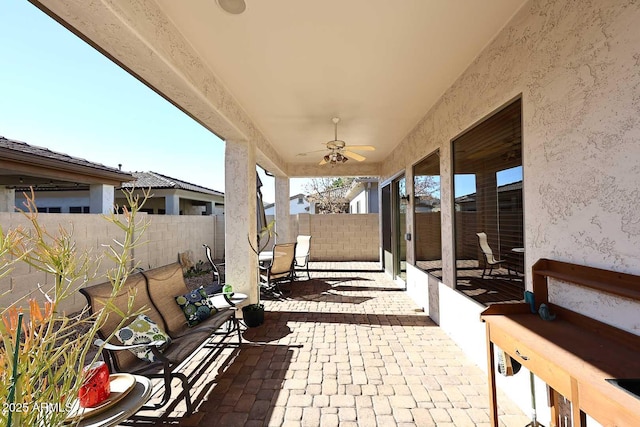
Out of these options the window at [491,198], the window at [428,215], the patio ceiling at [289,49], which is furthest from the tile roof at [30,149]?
the window at [491,198]

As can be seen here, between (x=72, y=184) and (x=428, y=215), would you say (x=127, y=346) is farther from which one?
(x=72, y=184)

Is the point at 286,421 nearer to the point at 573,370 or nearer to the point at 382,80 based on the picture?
the point at 573,370

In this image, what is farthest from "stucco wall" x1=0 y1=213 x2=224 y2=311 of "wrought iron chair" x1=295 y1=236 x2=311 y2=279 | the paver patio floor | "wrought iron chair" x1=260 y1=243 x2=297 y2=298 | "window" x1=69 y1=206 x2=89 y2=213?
"window" x1=69 y1=206 x2=89 y2=213

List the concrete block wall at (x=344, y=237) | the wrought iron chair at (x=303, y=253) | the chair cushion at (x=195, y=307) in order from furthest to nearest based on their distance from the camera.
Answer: the concrete block wall at (x=344, y=237) < the wrought iron chair at (x=303, y=253) < the chair cushion at (x=195, y=307)

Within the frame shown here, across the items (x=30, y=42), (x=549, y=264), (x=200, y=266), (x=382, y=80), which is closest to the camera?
(x=549, y=264)

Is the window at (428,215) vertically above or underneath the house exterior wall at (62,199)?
underneath

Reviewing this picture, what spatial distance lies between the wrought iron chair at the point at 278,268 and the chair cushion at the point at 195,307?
2.07 meters

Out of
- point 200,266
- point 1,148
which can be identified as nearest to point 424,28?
point 1,148

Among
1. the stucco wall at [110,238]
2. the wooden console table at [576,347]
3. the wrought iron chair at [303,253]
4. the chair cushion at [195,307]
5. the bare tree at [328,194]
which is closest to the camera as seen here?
the wooden console table at [576,347]

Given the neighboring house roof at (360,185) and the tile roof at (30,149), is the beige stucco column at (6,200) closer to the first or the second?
the tile roof at (30,149)

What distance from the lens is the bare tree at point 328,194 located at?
1920 cm

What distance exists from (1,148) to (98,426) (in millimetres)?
5596

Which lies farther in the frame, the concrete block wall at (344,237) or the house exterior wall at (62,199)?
the house exterior wall at (62,199)

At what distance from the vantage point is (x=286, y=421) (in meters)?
2.15
